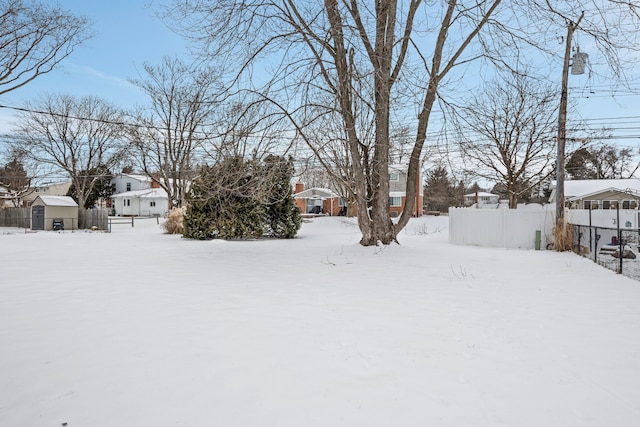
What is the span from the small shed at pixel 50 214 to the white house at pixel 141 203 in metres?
18.6

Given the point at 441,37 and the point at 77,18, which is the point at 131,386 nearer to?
the point at 441,37

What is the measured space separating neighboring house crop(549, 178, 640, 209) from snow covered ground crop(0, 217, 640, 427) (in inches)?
1016

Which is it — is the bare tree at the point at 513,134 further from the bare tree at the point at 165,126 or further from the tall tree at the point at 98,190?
the tall tree at the point at 98,190

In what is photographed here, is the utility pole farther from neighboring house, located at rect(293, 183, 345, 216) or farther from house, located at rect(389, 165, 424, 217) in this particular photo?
neighboring house, located at rect(293, 183, 345, 216)

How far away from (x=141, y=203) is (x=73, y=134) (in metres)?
14.4

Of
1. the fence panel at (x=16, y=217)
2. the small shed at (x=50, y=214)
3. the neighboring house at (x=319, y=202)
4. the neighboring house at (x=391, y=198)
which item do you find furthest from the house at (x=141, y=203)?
the small shed at (x=50, y=214)

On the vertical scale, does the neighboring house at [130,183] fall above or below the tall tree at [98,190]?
above

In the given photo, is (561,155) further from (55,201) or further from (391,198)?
(55,201)

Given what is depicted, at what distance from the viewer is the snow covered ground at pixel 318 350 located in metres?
2.71

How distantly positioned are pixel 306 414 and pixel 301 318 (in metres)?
2.22

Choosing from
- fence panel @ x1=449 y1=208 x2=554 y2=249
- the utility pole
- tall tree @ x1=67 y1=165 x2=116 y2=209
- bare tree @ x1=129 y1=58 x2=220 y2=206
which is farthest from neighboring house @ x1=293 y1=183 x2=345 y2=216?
the utility pole

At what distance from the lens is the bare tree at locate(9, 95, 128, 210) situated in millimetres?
29344

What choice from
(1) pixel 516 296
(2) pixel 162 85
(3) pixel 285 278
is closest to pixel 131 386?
(3) pixel 285 278

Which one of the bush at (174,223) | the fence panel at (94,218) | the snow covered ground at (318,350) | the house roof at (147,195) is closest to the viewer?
the snow covered ground at (318,350)
